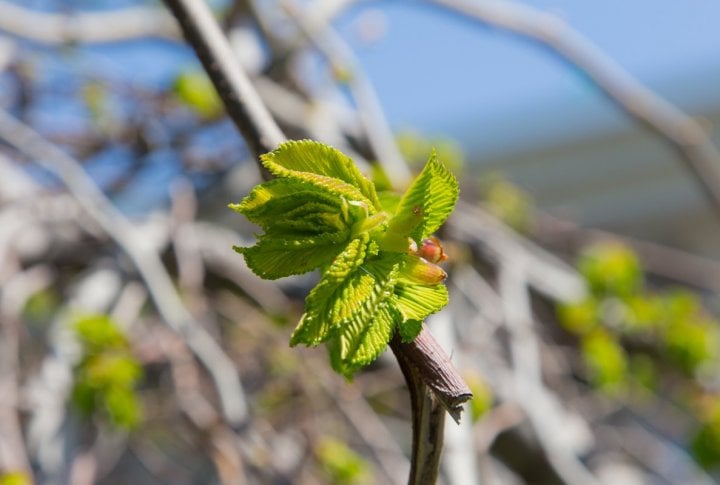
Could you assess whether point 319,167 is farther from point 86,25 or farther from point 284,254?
point 86,25

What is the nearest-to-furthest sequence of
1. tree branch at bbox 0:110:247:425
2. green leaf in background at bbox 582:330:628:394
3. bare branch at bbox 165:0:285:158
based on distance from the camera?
bare branch at bbox 165:0:285:158 < tree branch at bbox 0:110:247:425 < green leaf in background at bbox 582:330:628:394

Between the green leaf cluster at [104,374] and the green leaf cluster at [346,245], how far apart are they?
3.27 ft

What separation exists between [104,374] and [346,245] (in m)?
1.01

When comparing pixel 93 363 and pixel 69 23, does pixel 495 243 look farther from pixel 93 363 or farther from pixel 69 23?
pixel 69 23

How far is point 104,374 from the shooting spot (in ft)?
4.65

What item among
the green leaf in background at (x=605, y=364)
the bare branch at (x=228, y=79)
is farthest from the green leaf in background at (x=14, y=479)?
the green leaf in background at (x=605, y=364)

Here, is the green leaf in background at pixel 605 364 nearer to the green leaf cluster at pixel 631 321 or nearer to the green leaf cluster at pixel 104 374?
the green leaf cluster at pixel 631 321

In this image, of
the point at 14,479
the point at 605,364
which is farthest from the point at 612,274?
the point at 14,479

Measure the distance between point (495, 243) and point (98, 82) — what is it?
45.6 inches

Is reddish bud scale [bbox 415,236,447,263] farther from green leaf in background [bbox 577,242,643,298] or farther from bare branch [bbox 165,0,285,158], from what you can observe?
green leaf in background [bbox 577,242,643,298]

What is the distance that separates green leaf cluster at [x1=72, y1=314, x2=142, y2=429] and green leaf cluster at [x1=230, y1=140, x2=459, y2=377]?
996mm

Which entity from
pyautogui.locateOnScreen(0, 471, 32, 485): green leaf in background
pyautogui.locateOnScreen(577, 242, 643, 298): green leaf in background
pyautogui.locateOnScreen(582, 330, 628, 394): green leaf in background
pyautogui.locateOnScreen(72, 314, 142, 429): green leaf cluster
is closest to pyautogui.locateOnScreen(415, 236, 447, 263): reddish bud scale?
pyautogui.locateOnScreen(0, 471, 32, 485): green leaf in background

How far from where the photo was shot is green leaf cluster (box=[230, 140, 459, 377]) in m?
0.48

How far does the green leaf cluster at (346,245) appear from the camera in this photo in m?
0.48
